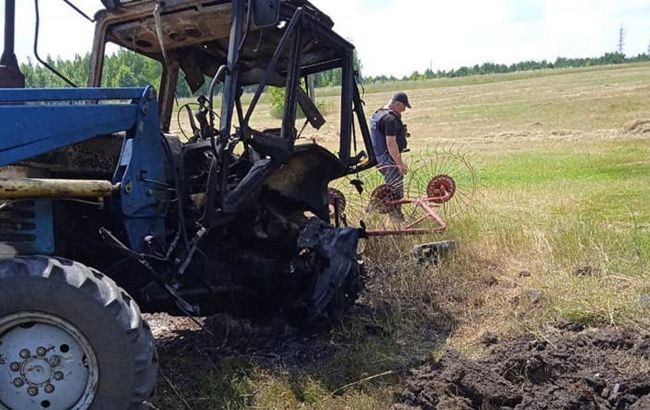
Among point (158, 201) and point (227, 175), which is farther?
point (227, 175)

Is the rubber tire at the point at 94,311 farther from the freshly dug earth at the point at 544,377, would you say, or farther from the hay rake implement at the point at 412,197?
the hay rake implement at the point at 412,197

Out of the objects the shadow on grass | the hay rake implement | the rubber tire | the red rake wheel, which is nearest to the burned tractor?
the rubber tire

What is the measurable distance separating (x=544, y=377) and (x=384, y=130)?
4903mm

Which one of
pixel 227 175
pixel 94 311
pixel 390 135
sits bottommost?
pixel 94 311

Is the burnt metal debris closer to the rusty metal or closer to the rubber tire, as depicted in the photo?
the rusty metal

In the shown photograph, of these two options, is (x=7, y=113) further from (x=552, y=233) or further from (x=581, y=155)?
(x=581, y=155)

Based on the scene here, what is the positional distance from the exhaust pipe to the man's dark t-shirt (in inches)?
194

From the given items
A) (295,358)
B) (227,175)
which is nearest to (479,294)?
(295,358)

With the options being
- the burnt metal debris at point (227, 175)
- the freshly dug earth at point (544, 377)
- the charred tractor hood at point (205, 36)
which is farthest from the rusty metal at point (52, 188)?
the freshly dug earth at point (544, 377)

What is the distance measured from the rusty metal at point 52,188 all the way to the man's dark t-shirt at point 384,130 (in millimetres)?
5124

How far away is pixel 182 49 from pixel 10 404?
293 centimetres

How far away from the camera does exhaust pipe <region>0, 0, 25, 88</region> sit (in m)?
4.40

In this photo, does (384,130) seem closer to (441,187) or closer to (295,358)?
(441,187)

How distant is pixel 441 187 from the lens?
319 inches
